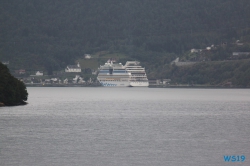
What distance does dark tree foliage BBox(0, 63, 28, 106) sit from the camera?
245ft

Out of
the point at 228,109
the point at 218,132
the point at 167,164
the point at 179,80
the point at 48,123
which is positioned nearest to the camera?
the point at 167,164

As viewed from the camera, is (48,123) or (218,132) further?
(48,123)

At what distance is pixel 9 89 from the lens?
74.8 meters

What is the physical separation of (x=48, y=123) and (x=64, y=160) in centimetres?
1920

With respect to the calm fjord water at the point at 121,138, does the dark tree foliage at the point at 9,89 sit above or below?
above

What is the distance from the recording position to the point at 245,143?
145 ft

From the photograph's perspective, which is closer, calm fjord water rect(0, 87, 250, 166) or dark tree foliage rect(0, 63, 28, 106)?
calm fjord water rect(0, 87, 250, 166)

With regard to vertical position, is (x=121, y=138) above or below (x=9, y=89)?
below

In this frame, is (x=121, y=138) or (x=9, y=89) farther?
(x=9, y=89)

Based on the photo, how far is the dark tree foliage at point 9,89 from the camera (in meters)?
74.8

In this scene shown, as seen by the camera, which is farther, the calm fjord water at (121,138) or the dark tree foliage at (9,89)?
the dark tree foliage at (9,89)

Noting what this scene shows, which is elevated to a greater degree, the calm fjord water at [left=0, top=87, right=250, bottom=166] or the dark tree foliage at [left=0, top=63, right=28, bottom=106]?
the dark tree foliage at [left=0, top=63, right=28, bottom=106]

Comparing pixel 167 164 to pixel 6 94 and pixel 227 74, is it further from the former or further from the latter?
pixel 227 74

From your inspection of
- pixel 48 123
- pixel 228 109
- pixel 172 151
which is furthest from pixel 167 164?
pixel 228 109
